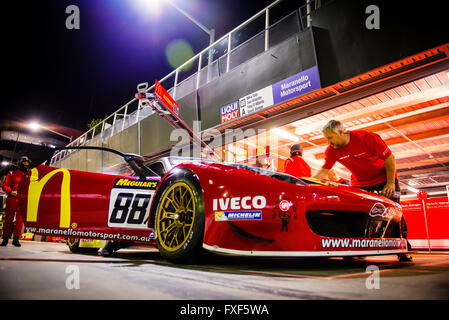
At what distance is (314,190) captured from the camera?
1.79 m

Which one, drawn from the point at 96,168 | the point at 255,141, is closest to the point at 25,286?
the point at 255,141

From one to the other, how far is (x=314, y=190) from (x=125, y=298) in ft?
4.31

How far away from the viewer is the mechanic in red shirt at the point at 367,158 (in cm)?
281

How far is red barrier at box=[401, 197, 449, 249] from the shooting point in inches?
233

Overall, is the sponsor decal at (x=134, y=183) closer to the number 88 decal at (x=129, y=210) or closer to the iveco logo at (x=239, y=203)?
the number 88 decal at (x=129, y=210)

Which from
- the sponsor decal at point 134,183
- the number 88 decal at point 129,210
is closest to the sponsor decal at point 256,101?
the sponsor decal at point 134,183

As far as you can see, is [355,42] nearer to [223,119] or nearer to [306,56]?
[306,56]

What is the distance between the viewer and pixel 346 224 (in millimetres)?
2037

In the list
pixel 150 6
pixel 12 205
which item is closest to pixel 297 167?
pixel 12 205

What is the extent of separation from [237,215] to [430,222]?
6.44 m

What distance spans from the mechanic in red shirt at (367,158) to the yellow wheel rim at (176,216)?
5.81 ft

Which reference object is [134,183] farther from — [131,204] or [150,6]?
[150,6]

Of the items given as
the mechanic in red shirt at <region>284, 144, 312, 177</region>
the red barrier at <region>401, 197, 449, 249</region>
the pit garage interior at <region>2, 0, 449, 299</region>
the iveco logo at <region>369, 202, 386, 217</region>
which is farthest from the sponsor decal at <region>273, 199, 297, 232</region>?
the red barrier at <region>401, 197, 449, 249</region>

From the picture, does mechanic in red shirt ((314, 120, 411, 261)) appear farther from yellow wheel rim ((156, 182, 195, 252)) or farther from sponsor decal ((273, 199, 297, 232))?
yellow wheel rim ((156, 182, 195, 252))
